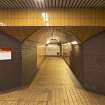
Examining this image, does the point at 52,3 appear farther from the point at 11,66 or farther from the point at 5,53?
the point at 11,66

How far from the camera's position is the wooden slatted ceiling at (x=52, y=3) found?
19.1 ft

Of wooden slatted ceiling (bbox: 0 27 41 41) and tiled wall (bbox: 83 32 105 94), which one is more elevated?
wooden slatted ceiling (bbox: 0 27 41 41)

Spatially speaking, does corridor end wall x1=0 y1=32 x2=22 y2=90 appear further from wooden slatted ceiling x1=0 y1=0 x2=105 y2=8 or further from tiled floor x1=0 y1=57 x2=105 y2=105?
wooden slatted ceiling x1=0 y1=0 x2=105 y2=8

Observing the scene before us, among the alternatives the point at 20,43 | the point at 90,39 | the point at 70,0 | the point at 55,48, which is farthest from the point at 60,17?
the point at 55,48

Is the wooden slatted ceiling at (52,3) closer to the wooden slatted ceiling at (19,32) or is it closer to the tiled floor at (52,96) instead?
the wooden slatted ceiling at (19,32)

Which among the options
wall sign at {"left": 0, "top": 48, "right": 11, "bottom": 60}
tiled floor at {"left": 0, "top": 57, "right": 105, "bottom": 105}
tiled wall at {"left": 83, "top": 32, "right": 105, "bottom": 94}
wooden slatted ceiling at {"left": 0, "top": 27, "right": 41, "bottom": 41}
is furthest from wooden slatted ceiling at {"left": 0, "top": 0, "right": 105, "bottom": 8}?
tiled floor at {"left": 0, "top": 57, "right": 105, "bottom": 105}

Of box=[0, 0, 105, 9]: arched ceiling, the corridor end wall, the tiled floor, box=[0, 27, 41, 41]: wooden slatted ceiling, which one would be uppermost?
box=[0, 0, 105, 9]: arched ceiling

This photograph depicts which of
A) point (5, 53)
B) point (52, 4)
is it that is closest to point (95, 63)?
point (52, 4)

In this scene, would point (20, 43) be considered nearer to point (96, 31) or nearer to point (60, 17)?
point (60, 17)

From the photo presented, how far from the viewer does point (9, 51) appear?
7.66 metres

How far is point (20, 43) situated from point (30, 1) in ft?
7.99

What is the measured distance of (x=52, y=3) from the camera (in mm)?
6156

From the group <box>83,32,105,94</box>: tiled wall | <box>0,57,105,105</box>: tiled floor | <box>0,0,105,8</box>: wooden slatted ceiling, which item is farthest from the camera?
<box>83,32,105,94</box>: tiled wall

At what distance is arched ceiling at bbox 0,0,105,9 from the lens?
19.1 ft
